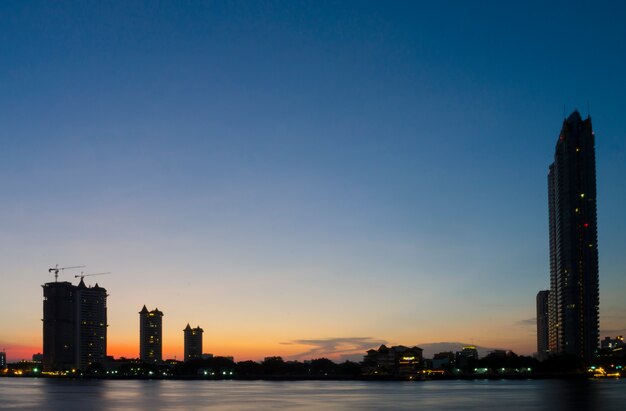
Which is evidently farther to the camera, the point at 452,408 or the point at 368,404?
the point at 368,404

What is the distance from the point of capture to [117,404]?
100 meters

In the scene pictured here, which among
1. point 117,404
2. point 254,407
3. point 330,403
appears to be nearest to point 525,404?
point 330,403

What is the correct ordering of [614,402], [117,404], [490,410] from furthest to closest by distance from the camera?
[117,404], [614,402], [490,410]

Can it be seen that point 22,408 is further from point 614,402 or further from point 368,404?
point 614,402

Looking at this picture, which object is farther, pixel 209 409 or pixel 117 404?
pixel 117 404

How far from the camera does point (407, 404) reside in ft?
323

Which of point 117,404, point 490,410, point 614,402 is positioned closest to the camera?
point 490,410

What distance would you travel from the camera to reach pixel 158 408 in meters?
92.5

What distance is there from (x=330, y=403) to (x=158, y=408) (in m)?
24.1

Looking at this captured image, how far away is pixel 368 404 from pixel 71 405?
39.9 m

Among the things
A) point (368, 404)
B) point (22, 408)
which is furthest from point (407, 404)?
point (22, 408)

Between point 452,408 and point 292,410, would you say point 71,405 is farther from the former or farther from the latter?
point 452,408

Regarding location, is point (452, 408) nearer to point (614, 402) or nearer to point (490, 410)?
point (490, 410)

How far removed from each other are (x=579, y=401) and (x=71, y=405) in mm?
68139
